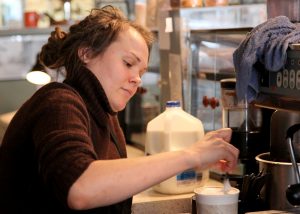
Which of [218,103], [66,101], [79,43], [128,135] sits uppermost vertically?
[79,43]

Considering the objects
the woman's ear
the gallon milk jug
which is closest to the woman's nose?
the woman's ear

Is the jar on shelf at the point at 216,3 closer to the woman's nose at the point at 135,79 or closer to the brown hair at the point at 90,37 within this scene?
the brown hair at the point at 90,37

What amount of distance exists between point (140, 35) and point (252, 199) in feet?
1.84

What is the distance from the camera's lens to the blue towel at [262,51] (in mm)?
1621

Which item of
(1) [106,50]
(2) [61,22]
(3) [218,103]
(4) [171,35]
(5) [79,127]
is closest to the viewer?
(5) [79,127]

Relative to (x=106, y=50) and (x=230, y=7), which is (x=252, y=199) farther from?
(x=230, y=7)

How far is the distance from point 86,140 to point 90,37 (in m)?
0.34

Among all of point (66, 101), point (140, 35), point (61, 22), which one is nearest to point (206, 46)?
point (140, 35)

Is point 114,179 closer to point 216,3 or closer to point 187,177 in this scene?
point 187,177

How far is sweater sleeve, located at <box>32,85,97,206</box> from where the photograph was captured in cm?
128

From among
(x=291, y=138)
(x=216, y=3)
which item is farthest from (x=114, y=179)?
(x=216, y=3)

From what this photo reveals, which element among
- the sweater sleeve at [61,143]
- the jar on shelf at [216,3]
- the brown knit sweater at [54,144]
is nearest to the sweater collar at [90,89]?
the brown knit sweater at [54,144]

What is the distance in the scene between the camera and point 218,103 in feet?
7.89

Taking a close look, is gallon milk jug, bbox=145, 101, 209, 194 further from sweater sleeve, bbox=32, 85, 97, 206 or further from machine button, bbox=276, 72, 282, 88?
sweater sleeve, bbox=32, 85, 97, 206
